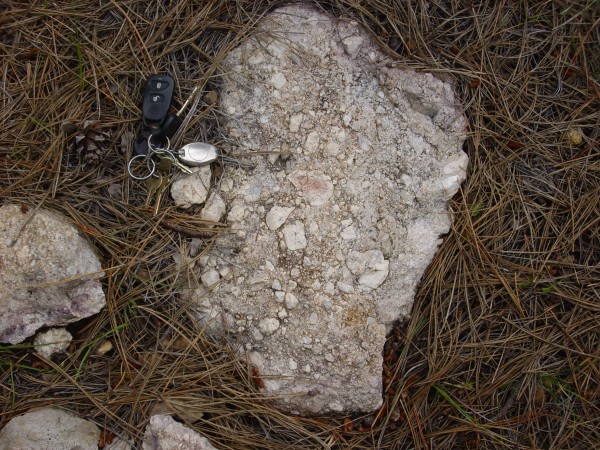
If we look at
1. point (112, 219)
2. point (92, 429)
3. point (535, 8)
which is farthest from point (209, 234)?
point (535, 8)

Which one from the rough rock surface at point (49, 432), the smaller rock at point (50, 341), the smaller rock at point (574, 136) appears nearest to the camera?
the rough rock surface at point (49, 432)

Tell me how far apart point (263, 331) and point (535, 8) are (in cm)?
210

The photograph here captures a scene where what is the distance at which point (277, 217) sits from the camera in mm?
2264

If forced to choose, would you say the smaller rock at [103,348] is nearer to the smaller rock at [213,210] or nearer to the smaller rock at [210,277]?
the smaller rock at [210,277]

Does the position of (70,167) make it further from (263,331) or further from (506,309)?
(506,309)

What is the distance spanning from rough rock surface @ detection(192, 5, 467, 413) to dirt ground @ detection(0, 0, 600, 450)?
0.09 meters

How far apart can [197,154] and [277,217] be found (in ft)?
1.56

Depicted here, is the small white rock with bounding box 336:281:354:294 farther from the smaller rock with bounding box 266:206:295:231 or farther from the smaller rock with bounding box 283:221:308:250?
the smaller rock with bounding box 266:206:295:231

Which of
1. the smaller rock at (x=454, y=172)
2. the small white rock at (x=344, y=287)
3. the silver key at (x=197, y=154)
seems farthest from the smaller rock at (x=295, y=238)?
the smaller rock at (x=454, y=172)

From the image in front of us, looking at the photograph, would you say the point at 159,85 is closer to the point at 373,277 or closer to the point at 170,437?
the point at 373,277

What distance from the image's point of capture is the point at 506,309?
92.0 inches

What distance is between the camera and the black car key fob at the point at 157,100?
2.22 m

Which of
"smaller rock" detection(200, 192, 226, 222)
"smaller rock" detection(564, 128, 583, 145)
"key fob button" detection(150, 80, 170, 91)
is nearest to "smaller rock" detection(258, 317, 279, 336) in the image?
"smaller rock" detection(200, 192, 226, 222)

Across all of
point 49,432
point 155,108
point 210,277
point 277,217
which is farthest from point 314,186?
point 49,432
